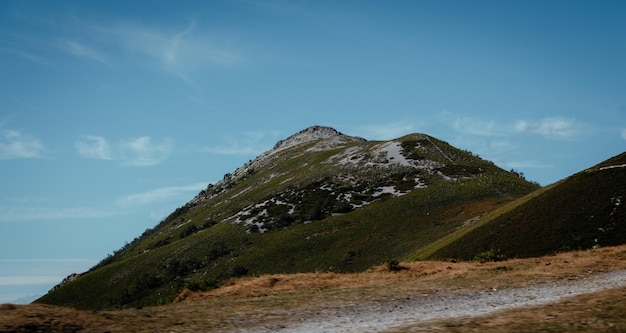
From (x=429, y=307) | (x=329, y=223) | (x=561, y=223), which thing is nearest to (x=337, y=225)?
(x=329, y=223)

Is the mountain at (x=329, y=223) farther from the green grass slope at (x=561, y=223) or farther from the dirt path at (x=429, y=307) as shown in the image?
the dirt path at (x=429, y=307)

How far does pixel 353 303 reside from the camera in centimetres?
2362

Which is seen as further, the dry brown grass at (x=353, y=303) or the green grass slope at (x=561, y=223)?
the green grass slope at (x=561, y=223)

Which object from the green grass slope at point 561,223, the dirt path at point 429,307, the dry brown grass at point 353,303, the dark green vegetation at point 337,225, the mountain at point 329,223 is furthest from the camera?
the mountain at point 329,223

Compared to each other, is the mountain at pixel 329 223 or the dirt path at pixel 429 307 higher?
the mountain at pixel 329 223

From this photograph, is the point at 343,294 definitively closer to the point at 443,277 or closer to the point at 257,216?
the point at 443,277

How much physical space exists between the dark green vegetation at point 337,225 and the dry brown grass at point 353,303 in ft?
71.0

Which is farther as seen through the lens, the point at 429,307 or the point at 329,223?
the point at 329,223

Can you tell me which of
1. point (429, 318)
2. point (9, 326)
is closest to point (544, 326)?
point (429, 318)

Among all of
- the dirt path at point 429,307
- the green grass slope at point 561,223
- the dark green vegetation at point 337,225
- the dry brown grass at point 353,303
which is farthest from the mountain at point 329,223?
the dirt path at point 429,307

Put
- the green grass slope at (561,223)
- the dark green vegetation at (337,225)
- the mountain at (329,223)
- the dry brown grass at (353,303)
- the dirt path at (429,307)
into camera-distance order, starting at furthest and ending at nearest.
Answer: the mountain at (329,223) < the dark green vegetation at (337,225) < the green grass slope at (561,223) < the dirt path at (429,307) < the dry brown grass at (353,303)

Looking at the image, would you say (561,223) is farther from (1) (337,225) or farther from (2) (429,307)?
(1) (337,225)

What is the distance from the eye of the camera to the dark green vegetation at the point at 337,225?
3346 inches

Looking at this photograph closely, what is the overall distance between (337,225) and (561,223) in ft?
175
